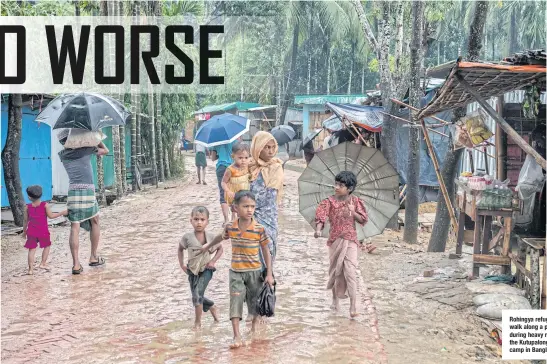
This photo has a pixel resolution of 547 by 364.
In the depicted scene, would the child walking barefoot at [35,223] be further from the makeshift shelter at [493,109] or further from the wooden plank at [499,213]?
the wooden plank at [499,213]

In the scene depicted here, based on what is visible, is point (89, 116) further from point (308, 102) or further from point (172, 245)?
point (308, 102)

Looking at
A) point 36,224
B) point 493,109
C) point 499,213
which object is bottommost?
point 36,224

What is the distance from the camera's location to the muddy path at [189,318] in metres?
5.29

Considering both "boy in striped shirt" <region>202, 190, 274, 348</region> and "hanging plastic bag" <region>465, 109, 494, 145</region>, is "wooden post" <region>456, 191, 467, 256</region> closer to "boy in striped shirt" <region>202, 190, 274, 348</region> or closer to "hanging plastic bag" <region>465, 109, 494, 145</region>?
"hanging plastic bag" <region>465, 109, 494, 145</region>

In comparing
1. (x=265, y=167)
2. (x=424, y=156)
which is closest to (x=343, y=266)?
(x=265, y=167)

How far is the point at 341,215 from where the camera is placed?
6.32m

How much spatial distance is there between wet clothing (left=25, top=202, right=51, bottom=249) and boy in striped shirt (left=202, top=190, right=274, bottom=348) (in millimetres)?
3582

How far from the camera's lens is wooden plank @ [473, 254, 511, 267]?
7.46 meters

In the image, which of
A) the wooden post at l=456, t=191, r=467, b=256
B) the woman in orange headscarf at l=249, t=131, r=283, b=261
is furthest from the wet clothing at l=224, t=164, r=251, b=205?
the wooden post at l=456, t=191, r=467, b=256

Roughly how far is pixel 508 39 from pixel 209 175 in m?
26.6

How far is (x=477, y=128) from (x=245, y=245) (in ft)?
15.0

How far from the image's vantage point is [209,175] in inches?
1064

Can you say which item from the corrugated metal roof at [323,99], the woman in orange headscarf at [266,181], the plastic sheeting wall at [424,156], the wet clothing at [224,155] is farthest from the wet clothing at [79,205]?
the corrugated metal roof at [323,99]

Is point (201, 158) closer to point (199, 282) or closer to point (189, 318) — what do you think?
point (189, 318)
